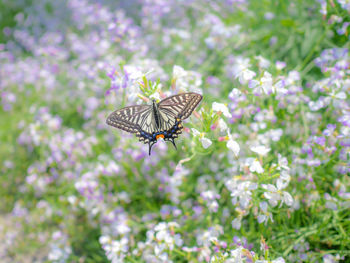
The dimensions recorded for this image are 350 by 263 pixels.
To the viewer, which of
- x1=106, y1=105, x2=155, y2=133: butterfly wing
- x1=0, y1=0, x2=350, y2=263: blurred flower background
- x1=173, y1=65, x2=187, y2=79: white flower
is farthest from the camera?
x1=173, y1=65, x2=187, y2=79: white flower

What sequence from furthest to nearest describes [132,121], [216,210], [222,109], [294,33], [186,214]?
[294,33] → [186,214] → [216,210] → [132,121] → [222,109]

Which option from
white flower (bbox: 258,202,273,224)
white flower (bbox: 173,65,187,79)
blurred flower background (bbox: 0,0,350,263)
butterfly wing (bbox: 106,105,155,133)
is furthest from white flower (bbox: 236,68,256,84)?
white flower (bbox: 258,202,273,224)

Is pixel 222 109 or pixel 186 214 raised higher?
pixel 222 109

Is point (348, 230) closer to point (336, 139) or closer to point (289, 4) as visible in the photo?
point (336, 139)

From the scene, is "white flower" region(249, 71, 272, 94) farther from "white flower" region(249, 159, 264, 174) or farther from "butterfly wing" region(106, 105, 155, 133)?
"butterfly wing" region(106, 105, 155, 133)

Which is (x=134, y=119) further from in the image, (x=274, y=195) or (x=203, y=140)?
(x=274, y=195)

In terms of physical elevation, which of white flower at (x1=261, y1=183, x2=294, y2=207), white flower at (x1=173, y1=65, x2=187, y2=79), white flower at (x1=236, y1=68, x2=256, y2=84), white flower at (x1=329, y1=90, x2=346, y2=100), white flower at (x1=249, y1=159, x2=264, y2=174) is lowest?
white flower at (x1=261, y1=183, x2=294, y2=207)

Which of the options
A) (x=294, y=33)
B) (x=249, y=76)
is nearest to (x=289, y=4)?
(x=294, y=33)
